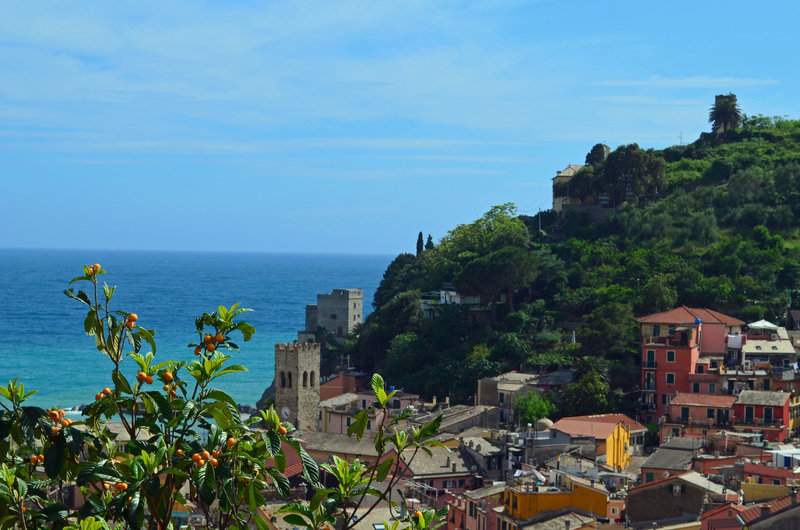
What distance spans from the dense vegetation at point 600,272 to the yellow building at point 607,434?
442 cm

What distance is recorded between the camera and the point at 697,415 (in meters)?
40.2

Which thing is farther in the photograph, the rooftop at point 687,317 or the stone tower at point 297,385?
the stone tower at point 297,385

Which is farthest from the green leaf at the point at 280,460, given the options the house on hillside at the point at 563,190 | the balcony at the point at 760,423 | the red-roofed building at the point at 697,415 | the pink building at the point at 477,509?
the house on hillside at the point at 563,190

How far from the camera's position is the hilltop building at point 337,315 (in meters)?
73.9

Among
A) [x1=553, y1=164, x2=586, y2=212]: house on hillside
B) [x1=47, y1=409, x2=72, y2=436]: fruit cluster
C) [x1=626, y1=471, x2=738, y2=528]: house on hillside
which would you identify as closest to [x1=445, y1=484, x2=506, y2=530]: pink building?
[x1=626, y1=471, x2=738, y2=528]: house on hillside

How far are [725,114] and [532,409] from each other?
45254mm

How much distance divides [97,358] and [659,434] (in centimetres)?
7283

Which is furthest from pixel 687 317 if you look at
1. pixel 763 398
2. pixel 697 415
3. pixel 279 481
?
pixel 279 481

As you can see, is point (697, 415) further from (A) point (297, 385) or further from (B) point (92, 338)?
(B) point (92, 338)

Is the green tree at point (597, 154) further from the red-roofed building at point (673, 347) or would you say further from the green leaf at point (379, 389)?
the green leaf at point (379, 389)

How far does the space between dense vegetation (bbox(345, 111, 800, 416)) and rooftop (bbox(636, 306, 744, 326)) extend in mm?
1685

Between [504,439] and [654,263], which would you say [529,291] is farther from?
[504,439]

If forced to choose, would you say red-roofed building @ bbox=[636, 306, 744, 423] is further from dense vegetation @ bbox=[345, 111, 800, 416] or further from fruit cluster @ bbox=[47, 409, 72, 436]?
fruit cluster @ bbox=[47, 409, 72, 436]

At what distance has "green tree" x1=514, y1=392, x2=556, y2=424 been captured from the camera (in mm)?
43622
